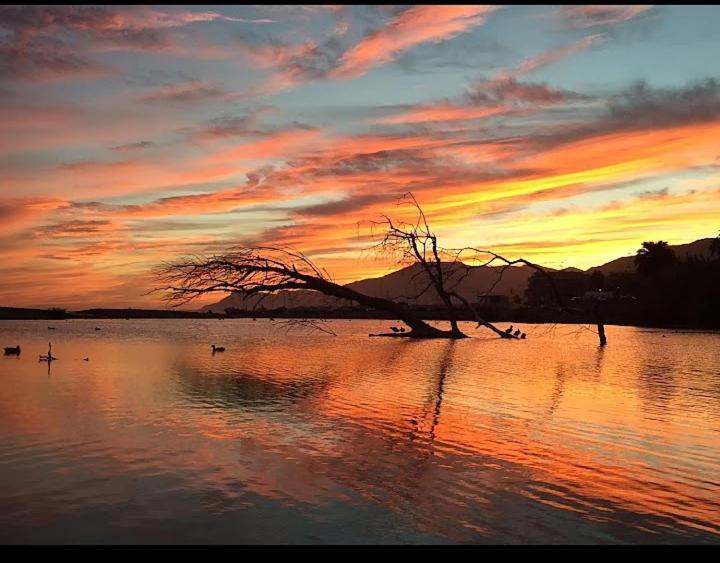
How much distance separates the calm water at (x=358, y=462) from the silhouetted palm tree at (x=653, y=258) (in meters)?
83.0

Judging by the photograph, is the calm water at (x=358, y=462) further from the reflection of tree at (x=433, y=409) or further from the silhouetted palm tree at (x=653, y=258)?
the silhouetted palm tree at (x=653, y=258)

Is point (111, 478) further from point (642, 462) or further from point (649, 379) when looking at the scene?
point (649, 379)

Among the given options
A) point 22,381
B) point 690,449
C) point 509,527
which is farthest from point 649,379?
point 22,381

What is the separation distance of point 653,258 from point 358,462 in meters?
97.0

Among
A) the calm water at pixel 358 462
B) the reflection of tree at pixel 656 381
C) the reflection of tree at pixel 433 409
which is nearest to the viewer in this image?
the calm water at pixel 358 462

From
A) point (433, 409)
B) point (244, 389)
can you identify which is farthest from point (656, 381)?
point (244, 389)

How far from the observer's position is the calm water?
6488 millimetres

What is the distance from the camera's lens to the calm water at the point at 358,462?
6488 mm

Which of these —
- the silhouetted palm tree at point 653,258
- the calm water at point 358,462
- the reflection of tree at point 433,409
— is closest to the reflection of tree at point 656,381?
the calm water at point 358,462

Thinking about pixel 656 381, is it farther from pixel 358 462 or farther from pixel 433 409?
pixel 358 462

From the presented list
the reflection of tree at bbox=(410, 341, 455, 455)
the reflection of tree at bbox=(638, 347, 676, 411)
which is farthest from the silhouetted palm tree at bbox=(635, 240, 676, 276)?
the reflection of tree at bbox=(410, 341, 455, 455)

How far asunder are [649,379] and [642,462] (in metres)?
12.7

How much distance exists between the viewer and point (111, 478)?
26.7ft

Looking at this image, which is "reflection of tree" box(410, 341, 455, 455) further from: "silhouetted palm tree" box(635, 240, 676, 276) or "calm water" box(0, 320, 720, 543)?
"silhouetted palm tree" box(635, 240, 676, 276)
